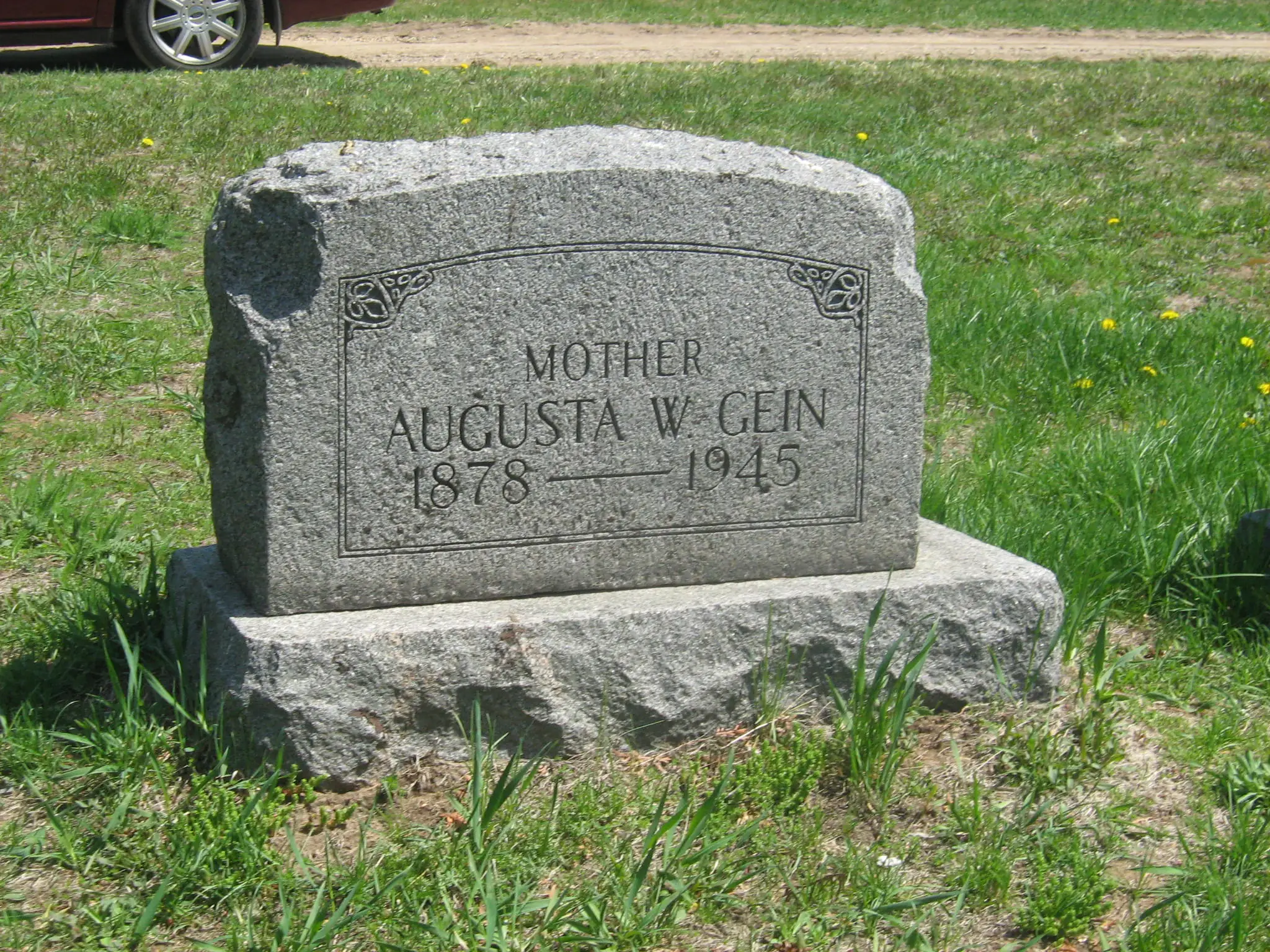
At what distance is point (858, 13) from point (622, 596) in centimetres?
1338

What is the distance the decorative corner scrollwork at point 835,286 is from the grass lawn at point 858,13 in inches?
448

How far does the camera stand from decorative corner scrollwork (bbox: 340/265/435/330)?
9.25ft

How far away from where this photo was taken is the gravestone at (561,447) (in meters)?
2.84

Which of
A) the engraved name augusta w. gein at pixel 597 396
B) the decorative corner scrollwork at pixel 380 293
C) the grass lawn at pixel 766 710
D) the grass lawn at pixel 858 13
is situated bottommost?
the grass lawn at pixel 766 710

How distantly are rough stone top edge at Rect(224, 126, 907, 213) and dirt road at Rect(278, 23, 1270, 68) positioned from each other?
294 inches

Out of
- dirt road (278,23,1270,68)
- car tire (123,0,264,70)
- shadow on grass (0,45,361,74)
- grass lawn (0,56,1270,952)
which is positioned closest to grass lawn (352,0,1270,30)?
dirt road (278,23,1270,68)

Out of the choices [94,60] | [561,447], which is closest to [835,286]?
[561,447]

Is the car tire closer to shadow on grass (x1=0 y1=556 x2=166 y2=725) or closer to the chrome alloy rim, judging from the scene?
the chrome alloy rim

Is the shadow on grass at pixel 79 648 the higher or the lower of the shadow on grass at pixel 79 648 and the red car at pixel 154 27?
the lower

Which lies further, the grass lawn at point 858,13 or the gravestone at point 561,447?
the grass lawn at point 858,13

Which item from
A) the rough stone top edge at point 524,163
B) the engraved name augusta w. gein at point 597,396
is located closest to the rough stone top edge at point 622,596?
the engraved name augusta w. gein at point 597,396

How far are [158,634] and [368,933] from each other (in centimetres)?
108

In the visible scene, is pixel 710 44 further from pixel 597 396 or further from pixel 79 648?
pixel 79 648

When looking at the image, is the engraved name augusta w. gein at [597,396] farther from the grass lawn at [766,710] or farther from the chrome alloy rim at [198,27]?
the chrome alloy rim at [198,27]
